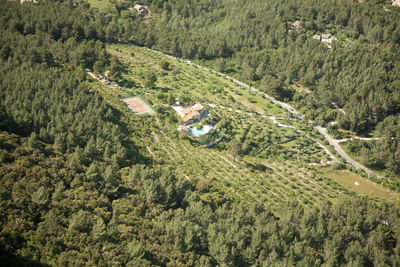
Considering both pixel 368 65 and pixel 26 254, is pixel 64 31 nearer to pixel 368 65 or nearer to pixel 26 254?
pixel 26 254

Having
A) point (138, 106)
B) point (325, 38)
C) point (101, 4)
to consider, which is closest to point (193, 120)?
point (138, 106)

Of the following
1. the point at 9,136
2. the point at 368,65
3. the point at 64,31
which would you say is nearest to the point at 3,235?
the point at 9,136

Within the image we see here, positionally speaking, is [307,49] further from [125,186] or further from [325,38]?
[125,186]

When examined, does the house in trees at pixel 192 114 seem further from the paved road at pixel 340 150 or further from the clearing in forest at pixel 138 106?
the paved road at pixel 340 150

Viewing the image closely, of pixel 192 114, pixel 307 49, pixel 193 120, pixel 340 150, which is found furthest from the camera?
pixel 307 49

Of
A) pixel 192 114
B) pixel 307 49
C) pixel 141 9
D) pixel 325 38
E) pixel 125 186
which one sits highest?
pixel 141 9

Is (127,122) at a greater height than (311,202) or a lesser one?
greater
